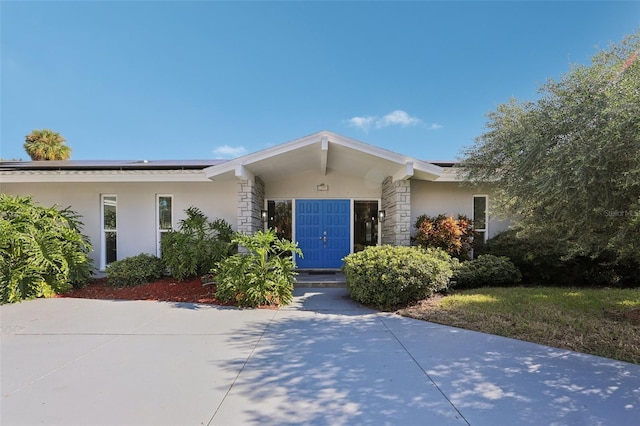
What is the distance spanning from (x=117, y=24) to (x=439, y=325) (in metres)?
11.7

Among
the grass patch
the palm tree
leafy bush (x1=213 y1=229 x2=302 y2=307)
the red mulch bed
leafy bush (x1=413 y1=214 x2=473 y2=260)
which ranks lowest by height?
the red mulch bed

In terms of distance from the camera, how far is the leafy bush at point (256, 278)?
6.27 metres

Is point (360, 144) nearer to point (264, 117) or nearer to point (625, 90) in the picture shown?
point (625, 90)

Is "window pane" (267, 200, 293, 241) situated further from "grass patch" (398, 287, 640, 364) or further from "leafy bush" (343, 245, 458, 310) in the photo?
"grass patch" (398, 287, 640, 364)

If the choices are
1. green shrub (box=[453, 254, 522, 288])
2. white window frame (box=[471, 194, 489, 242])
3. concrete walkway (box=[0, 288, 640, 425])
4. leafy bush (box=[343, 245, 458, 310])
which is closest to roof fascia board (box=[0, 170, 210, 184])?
concrete walkway (box=[0, 288, 640, 425])

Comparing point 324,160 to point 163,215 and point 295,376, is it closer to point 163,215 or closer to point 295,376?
point 163,215

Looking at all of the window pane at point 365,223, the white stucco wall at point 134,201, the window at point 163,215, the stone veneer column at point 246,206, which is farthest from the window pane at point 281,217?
the window at point 163,215

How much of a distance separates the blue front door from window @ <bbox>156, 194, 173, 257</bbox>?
398 centimetres

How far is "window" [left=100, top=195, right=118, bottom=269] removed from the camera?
969 cm

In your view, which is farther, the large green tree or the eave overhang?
the eave overhang

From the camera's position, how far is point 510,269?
778 centimetres

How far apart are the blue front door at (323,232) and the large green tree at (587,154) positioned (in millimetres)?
5337

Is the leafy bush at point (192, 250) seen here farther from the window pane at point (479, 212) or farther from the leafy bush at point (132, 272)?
the window pane at point (479, 212)

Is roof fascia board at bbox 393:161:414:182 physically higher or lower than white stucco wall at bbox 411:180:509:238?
higher
